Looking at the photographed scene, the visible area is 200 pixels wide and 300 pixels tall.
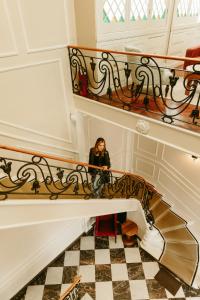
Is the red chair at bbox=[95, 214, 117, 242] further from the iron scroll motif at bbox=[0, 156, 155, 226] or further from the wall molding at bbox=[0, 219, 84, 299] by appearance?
the iron scroll motif at bbox=[0, 156, 155, 226]

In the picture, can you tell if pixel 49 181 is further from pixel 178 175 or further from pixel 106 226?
pixel 178 175

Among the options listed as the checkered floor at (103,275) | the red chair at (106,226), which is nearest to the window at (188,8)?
the red chair at (106,226)

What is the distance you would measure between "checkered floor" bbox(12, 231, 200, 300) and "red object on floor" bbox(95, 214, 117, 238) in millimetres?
229

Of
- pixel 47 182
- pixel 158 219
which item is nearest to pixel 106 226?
pixel 158 219

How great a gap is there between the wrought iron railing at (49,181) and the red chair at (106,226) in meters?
0.87

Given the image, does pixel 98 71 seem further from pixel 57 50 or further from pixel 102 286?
pixel 102 286

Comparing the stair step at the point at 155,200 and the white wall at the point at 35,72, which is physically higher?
the white wall at the point at 35,72

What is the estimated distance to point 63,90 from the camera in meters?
4.23

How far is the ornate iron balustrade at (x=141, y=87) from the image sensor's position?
3.14 metres

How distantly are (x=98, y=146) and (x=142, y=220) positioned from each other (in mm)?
2591

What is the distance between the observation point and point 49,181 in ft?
12.8

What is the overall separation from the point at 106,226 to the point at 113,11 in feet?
15.3

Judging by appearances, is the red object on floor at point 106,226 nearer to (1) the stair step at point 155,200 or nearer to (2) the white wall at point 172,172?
(1) the stair step at point 155,200

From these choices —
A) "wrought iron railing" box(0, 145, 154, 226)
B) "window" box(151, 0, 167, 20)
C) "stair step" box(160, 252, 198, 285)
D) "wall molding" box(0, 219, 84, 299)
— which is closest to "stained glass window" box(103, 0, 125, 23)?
"window" box(151, 0, 167, 20)
